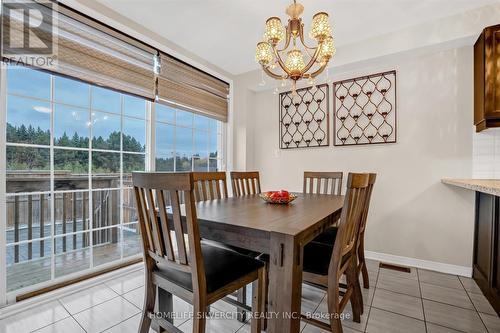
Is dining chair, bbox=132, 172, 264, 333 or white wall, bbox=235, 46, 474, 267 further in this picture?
white wall, bbox=235, 46, 474, 267

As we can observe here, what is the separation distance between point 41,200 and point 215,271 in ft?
5.73

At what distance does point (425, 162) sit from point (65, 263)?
3703 mm

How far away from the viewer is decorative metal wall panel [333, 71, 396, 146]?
270 centimetres

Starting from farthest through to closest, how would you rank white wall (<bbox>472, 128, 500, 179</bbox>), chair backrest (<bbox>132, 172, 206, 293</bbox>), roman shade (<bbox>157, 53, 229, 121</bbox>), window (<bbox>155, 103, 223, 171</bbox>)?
window (<bbox>155, 103, 223, 171</bbox>)
roman shade (<bbox>157, 53, 229, 121</bbox>)
white wall (<bbox>472, 128, 500, 179</bbox>)
chair backrest (<bbox>132, 172, 206, 293</bbox>)

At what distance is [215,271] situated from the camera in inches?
48.9

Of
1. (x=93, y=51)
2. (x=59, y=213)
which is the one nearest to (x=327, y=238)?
(x=59, y=213)

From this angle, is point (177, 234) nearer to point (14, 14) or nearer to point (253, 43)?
point (14, 14)

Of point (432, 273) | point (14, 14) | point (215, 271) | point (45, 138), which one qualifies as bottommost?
point (432, 273)

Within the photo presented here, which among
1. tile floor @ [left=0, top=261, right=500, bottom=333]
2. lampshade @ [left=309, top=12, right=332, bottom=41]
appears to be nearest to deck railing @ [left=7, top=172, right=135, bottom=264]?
tile floor @ [left=0, top=261, right=500, bottom=333]

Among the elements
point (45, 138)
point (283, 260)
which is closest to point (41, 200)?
point (45, 138)

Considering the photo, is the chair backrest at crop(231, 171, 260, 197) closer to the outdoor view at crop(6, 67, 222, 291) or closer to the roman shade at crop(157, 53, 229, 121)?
the outdoor view at crop(6, 67, 222, 291)

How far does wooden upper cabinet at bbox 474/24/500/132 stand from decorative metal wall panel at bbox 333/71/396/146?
73 cm

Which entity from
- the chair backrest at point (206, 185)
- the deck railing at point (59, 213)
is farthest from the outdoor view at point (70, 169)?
the chair backrest at point (206, 185)

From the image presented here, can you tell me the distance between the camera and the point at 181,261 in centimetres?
113
